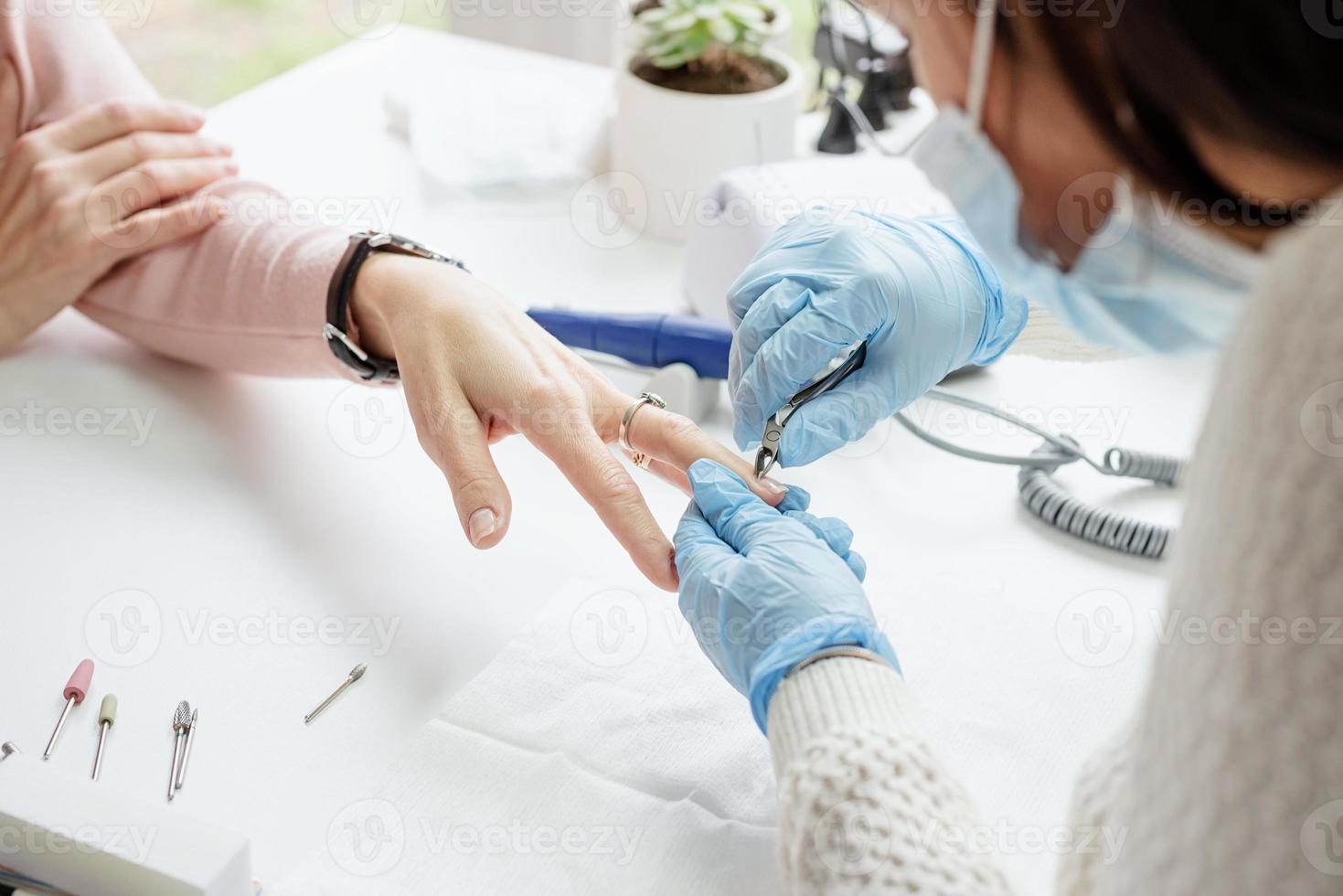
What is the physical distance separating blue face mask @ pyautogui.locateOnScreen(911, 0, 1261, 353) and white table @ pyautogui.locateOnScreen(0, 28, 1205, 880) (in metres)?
0.34

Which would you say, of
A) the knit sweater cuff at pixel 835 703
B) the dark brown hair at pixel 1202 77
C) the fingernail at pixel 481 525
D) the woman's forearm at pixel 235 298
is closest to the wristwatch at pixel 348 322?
the woman's forearm at pixel 235 298

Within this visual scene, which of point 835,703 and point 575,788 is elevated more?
point 835,703

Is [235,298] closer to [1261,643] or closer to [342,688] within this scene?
[342,688]

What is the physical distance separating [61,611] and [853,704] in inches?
26.6

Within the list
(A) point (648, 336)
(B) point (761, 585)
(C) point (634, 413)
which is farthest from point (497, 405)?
(B) point (761, 585)

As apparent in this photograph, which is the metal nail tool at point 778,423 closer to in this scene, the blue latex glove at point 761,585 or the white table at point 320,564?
the blue latex glove at point 761,585

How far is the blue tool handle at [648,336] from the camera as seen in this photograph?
4.15ft

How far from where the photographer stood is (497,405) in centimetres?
109

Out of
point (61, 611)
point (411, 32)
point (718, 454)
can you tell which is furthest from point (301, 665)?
point (411, 32)

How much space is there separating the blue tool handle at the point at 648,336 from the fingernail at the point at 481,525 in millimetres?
360

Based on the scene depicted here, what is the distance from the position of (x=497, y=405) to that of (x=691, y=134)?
0.58 metres

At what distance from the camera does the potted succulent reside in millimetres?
1465

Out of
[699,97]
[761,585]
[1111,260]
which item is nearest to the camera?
[1111,260]

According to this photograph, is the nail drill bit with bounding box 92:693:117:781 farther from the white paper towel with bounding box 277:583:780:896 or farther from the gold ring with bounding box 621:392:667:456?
the gold ring with bounding box 621:392:667:456
